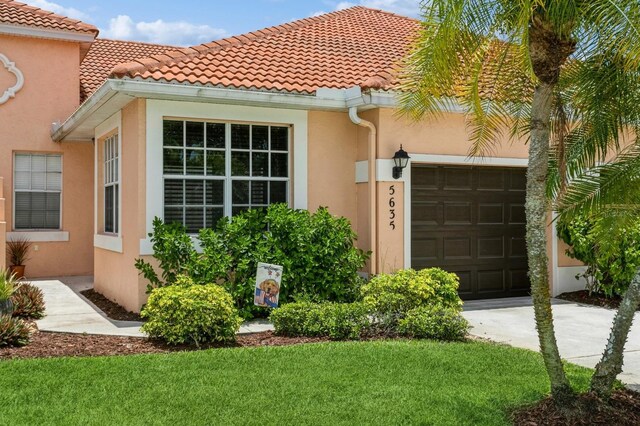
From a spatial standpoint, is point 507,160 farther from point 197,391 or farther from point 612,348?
point 197,391

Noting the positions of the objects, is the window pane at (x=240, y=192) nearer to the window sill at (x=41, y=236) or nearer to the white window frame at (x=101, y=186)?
the white window frame at (x=101, y=186)

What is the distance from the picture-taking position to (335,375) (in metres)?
6.32

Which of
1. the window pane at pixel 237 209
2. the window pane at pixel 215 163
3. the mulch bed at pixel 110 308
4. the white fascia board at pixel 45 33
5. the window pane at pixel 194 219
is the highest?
the white fascia board at pixel 45 33

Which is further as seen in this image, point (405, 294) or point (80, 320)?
point (80, 320)

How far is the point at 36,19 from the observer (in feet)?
51.7

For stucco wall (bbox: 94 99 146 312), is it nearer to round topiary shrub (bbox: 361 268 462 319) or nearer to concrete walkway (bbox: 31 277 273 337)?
concrete walkway (bbox: 31 277 273 337)

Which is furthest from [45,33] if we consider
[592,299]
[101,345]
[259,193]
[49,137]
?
[592,299]

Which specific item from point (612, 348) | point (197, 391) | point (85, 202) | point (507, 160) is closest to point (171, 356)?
point (197, 391)

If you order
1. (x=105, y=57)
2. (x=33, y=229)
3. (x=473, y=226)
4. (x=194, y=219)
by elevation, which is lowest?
(x=33, y=229)

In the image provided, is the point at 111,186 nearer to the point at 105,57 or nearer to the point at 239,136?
the point at 239,136

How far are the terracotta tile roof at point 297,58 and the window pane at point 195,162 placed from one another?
44.8 inches

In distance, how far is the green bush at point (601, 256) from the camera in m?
11.0

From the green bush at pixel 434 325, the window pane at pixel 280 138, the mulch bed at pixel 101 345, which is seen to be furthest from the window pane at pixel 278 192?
the green bush at pixel 434 325

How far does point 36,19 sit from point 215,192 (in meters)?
8.54
